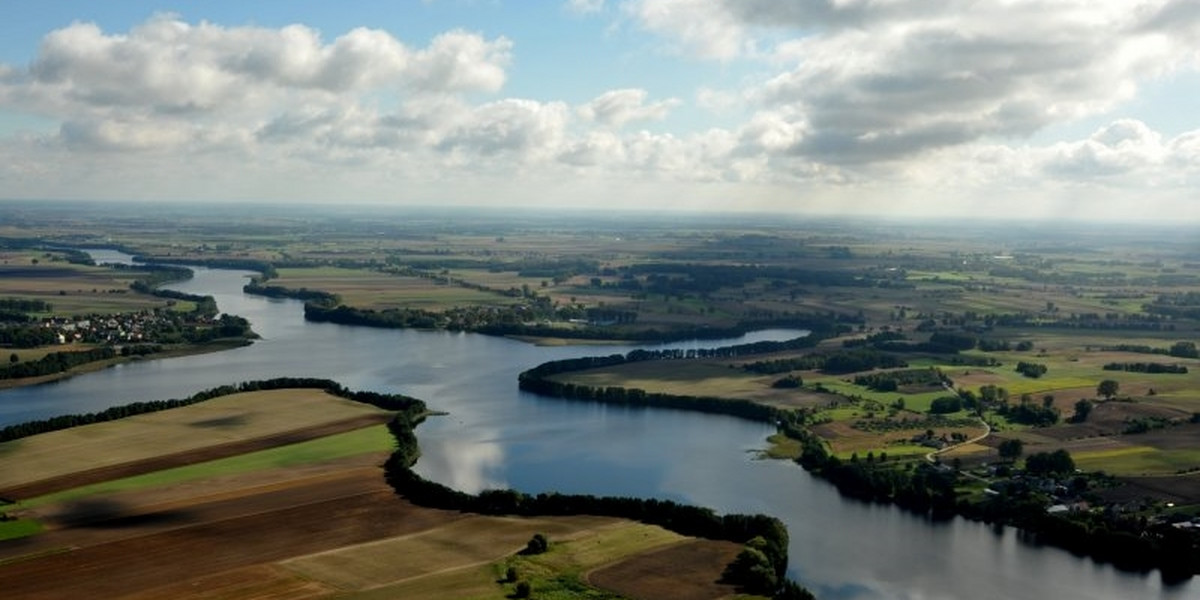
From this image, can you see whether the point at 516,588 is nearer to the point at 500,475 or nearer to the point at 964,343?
the point at 500,475

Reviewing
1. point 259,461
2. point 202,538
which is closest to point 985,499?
point 202,538

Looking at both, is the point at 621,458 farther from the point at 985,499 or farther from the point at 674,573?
the point at 674,573

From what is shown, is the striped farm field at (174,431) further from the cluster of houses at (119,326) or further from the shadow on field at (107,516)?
the cluster of houses at (119,326)

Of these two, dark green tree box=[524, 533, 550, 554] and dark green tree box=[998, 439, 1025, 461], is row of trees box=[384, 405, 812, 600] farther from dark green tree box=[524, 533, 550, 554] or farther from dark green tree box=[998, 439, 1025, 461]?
dark green tree box=[998, 439, 1025, 461]

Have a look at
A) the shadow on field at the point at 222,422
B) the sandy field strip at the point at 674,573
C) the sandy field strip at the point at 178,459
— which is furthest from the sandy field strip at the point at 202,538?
the shadow on field at the point at 222,422

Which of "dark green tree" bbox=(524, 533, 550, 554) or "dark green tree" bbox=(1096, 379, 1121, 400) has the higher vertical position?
"dark green tree" bbox=(1096, 379, 1121, 400)

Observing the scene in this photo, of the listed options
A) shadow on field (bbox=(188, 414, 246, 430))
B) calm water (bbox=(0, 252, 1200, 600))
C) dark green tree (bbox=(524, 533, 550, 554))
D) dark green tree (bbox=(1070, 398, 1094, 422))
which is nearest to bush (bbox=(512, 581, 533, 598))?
dark green tree (bbox=(524, 533, 550, 554))
